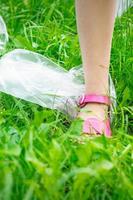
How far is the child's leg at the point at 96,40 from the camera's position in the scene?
6.45 feet

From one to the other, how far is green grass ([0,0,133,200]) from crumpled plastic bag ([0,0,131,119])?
4 cm

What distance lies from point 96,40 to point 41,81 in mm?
349

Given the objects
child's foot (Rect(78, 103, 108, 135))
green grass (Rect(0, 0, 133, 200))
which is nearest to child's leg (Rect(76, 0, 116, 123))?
child's foot (Rect(78, 103, 108, 135))

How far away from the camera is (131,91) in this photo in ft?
7.30

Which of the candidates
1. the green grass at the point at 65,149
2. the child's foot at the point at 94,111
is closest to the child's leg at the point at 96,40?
the child's foot at the point at 94,111

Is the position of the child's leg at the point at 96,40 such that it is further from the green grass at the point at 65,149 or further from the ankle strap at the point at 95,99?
the green grass at the point at 65,149

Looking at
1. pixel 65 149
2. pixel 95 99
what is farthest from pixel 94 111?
pixel 65 149

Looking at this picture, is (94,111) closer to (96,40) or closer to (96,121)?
(96,121)

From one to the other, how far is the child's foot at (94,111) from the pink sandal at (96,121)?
12 millimetres

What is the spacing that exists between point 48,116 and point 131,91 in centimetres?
36

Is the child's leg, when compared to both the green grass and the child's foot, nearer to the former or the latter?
the child's foot

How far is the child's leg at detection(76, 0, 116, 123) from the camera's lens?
77.4 inches

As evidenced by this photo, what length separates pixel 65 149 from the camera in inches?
63.2

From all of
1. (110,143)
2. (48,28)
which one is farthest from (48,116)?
(48,28)
